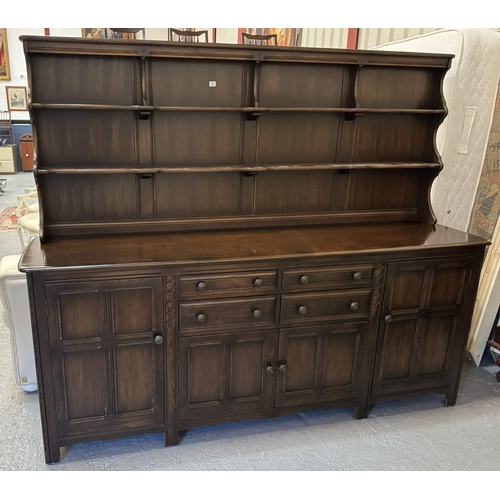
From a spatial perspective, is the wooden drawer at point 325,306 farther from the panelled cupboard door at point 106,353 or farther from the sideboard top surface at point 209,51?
the sideboard top surface at point 209,51

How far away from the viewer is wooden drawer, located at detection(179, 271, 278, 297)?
2002mm

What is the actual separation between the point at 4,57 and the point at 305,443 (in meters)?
9.49

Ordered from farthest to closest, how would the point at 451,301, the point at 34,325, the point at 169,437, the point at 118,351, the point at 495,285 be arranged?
1. the point at 495,285
2. the point at 451,301
3. the point at 169,437
4. the point at 118,351
5. the point at 34,325

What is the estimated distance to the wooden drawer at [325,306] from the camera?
2160 mm

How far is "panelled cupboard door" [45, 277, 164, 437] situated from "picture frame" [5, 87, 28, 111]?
8710 millimetres

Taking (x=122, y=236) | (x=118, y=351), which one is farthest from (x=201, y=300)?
(x=122, y=236)

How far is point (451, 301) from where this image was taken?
2436 millimetres

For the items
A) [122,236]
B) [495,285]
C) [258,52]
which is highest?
[258,52]

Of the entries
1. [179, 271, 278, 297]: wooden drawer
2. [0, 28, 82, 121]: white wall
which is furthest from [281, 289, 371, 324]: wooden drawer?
[0, 28, 82, 121]: white wall

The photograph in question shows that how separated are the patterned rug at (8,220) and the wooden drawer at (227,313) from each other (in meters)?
4.19

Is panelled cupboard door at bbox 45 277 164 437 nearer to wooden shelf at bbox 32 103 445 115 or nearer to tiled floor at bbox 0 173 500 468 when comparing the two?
tiled floor at bbox 0 173 500 468

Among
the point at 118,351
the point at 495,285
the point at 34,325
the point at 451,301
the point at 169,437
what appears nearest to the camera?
the point at 34,325

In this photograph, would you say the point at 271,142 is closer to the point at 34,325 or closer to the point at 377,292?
the point at 377,292

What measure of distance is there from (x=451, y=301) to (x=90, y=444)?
6.35ft
